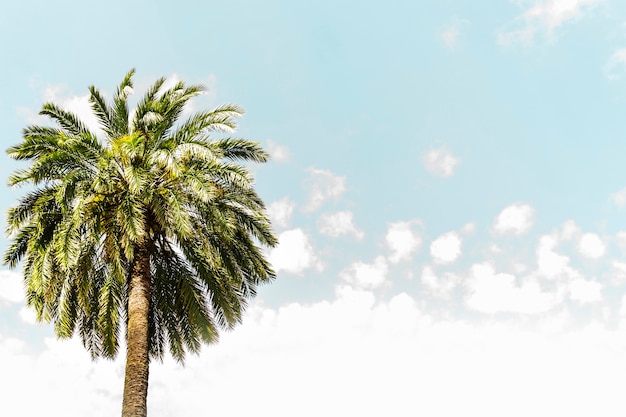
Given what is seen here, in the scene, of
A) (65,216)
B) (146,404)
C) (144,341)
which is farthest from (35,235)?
(146,404)

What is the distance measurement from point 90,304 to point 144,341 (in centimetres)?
349

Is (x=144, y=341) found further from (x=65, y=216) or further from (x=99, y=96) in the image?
(x=99, y=96)

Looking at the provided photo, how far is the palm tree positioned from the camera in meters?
15.3

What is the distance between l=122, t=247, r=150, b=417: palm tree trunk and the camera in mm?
14344

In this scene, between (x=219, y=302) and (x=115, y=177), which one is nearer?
(x=115, y=177)

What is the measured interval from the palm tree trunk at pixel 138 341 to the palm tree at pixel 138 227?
0.10 ft

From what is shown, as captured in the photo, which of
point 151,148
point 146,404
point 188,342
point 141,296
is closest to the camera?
point 146,404

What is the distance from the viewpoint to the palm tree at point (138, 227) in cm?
1531

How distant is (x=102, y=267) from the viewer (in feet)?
57.7

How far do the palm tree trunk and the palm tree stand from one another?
0.03 metres

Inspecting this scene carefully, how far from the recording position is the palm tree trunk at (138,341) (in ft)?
47.1

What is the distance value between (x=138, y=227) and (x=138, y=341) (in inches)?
127

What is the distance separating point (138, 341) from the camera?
49.6 ft

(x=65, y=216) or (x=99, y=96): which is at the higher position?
(x=99, y=96)
